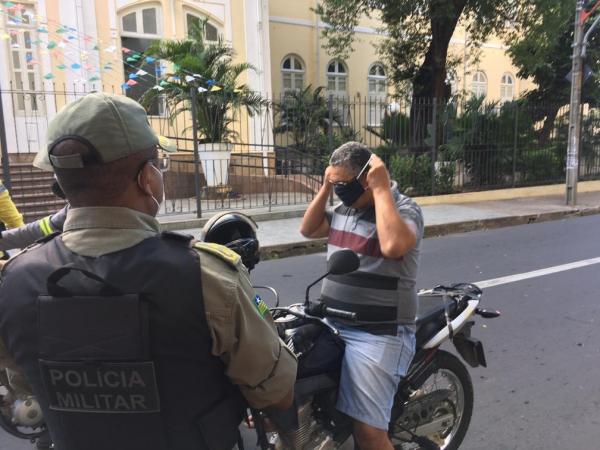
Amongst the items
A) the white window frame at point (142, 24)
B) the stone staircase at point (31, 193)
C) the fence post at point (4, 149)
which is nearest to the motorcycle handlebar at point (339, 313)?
the fence post at point (4, 149)

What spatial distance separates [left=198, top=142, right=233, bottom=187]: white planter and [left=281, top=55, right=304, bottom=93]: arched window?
9068mm

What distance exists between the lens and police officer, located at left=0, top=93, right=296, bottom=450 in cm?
120

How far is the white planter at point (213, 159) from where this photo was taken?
40.7ft

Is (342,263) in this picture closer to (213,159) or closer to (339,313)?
(339,313)

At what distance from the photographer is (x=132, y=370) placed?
3.93ft

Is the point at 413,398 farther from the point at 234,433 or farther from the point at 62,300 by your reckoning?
A: the point at 62,300

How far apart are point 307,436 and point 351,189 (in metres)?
1.09

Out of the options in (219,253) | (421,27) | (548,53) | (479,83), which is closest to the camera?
(219,253)

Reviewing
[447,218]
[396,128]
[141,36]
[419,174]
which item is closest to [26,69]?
[141,36]

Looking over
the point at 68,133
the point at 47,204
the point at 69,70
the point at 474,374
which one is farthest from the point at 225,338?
the point at 69,70

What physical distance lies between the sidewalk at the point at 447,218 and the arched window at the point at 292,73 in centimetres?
999

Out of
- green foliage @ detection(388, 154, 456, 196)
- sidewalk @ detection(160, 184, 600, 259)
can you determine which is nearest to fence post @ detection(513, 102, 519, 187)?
sidewalk @ detection(160, 184, 600, 259)

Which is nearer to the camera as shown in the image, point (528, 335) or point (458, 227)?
point (528, 335)

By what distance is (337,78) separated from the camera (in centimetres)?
2203
